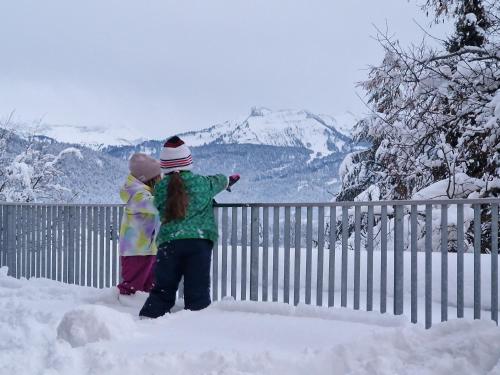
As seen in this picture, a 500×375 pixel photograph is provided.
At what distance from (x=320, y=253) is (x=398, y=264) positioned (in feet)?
2.51

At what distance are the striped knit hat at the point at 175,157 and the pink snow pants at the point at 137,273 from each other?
141 centimetres

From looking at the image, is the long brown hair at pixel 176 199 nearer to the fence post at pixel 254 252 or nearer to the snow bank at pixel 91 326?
the fence post at pixel 254 252

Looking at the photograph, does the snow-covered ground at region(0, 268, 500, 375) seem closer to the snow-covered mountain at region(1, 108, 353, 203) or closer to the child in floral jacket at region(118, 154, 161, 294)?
→ the child in floral jacket at region(118, 154, 161, 294)

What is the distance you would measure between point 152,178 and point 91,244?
2441mm

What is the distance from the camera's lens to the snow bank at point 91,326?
388 cm

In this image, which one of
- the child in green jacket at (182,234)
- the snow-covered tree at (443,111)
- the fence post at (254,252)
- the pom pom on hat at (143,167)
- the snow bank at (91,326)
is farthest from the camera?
the snow-covered tree at (443,111)

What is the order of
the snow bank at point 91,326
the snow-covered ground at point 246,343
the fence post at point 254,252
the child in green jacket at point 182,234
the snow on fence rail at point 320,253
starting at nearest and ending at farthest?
the snow-covered ground at point 246,343, the snow bank at point 91,326, the snow on fence rail at point 320,253, the child in green jacket at point 182,234, the fence post at point 254,252

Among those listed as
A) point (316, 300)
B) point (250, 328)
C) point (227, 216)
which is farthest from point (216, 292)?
point (250, 328)

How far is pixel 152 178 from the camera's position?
6484mm

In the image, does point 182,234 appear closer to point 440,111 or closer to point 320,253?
point 320,253

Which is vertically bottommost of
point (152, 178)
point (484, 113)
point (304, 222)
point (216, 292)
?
point (216, 292)

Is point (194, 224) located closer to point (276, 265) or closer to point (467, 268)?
point (276, 265)

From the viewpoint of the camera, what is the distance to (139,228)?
6426 mm

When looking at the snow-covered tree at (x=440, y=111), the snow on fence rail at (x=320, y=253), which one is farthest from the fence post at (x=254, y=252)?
the snow-covered tree at (x=440, y=111)
